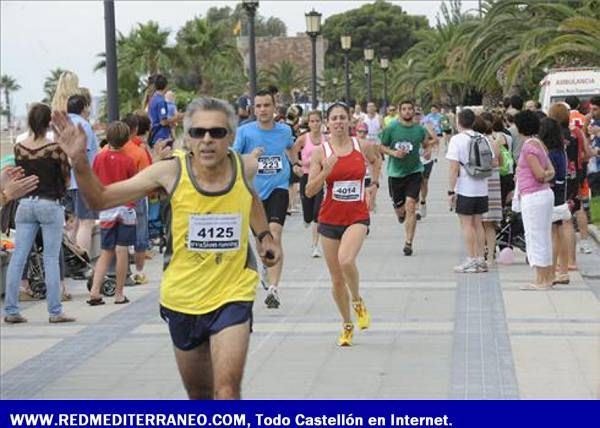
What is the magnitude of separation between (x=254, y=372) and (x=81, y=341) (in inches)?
79.8

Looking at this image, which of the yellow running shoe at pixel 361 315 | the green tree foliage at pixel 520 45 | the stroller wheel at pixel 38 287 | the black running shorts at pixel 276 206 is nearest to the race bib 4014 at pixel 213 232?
the yellow running shoe at pixel 361 315

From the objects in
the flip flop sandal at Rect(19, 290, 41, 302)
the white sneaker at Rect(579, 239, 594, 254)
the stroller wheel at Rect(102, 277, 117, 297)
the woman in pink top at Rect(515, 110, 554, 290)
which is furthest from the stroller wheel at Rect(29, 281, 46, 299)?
the white sneaker at Rect(579, 239, 594, 254)

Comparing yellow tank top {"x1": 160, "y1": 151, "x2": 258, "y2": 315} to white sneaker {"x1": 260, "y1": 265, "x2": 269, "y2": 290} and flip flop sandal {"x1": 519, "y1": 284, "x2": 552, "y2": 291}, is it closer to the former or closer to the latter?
white sneaker {"x1": 260, "y1": 265, "x2": 269, "y2": 290}

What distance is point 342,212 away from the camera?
420 inches

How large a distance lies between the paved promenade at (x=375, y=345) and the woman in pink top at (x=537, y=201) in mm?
269

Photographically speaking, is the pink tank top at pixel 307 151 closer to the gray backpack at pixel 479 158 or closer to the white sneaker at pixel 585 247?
the gray backpack at pixel 479 158

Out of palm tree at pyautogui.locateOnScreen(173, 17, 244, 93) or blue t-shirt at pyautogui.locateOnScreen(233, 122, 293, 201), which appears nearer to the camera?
blue t-shirt at pyautogui.locateOnScreen(233, 122, 293, 201)

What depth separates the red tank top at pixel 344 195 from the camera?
10664 millimetres

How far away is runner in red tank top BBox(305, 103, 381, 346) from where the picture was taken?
413 inches

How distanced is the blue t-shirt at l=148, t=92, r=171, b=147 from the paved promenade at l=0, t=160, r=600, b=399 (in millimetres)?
3740

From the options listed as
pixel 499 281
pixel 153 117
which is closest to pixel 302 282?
pixel 499 281

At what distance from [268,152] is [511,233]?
14.3 feet

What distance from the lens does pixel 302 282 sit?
14.4 meters

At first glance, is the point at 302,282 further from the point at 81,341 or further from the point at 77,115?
the point at 81,341
